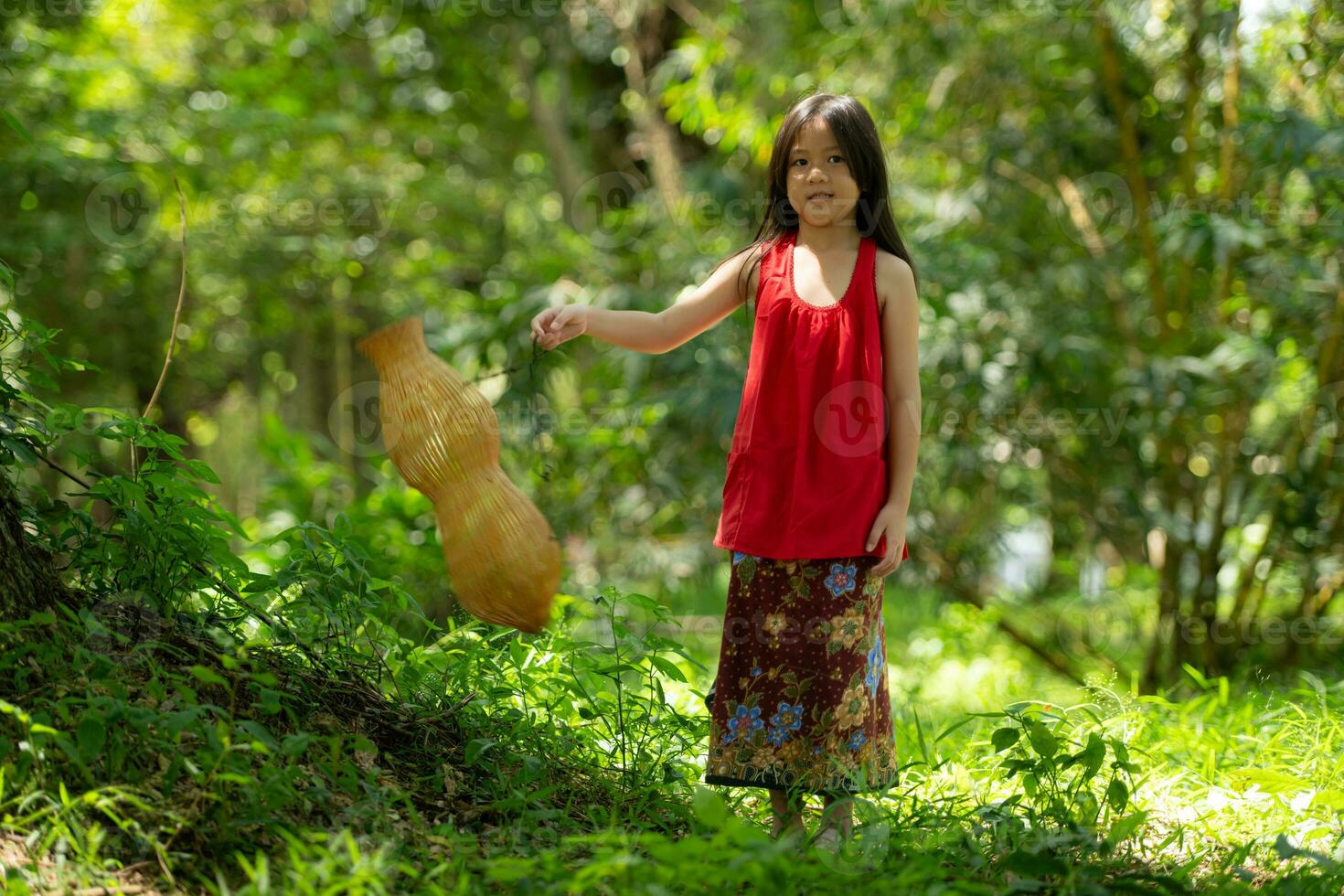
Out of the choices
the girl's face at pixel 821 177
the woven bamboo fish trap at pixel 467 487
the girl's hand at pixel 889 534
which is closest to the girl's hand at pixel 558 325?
the woven bamboo fish trap at pixel 467 487

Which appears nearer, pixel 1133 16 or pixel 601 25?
pixel 1133 16

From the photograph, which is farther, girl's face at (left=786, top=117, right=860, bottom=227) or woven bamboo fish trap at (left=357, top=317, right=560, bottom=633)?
girl's face at (left=786, top=117, right=860, bottom=227)

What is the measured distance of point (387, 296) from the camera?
10891mm

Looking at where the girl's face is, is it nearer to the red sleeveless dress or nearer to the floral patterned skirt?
the red sleeveless dress

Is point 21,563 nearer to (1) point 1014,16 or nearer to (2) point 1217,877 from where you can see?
(2) point 1217,877

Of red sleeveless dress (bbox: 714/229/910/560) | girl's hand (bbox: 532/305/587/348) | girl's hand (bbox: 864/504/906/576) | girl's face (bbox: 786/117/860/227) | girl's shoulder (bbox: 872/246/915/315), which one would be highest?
girl's face (bbox: 786/117/860/227)

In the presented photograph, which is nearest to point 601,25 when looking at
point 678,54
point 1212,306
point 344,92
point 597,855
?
point 678,54

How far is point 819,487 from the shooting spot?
2414mm

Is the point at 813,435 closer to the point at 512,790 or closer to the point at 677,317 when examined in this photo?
the point at 677,317

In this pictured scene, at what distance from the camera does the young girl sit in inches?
95.3

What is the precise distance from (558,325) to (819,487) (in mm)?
643

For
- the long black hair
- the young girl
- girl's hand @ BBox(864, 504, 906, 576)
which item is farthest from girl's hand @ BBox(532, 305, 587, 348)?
girl's hand @ BBox(864, 504, 906, 576)

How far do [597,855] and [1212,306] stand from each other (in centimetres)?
436

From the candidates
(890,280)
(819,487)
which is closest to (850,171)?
(890,280)
